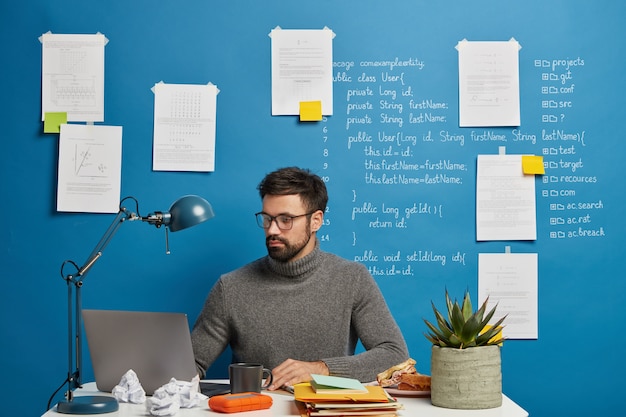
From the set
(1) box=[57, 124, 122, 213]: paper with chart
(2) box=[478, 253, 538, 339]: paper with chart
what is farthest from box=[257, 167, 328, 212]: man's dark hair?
(2) box=[478, 253, 538, 339]: paper with chart

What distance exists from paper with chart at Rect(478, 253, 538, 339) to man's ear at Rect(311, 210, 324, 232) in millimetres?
742

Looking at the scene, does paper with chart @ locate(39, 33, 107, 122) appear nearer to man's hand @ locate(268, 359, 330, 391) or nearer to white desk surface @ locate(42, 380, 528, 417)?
man's hand @ locate(268, 359, 330, 391)

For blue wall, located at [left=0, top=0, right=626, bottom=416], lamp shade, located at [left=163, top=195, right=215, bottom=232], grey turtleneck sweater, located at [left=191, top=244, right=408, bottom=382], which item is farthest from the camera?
blue wall, located at [left=0, top=0, right=626, bottom=416]

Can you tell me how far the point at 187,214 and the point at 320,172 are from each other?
1.12m

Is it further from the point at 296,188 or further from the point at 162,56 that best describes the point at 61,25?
the point at 296,188

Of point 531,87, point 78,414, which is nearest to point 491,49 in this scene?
point 531,87

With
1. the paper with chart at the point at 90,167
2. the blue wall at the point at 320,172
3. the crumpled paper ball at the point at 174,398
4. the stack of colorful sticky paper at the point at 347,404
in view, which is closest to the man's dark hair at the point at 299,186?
the blue wall at the point at 320,172

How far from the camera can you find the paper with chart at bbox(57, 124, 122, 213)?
3.28 metres

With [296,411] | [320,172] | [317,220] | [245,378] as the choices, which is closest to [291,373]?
[245,378]

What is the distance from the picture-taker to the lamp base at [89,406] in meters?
1.98

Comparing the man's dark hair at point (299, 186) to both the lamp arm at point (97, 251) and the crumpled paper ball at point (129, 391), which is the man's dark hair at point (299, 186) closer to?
the lamp arm at point (97, 251)

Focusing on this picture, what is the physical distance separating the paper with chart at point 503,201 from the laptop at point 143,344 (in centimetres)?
163

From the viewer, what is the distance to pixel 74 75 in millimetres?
3305

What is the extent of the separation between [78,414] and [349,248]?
5.14ft
